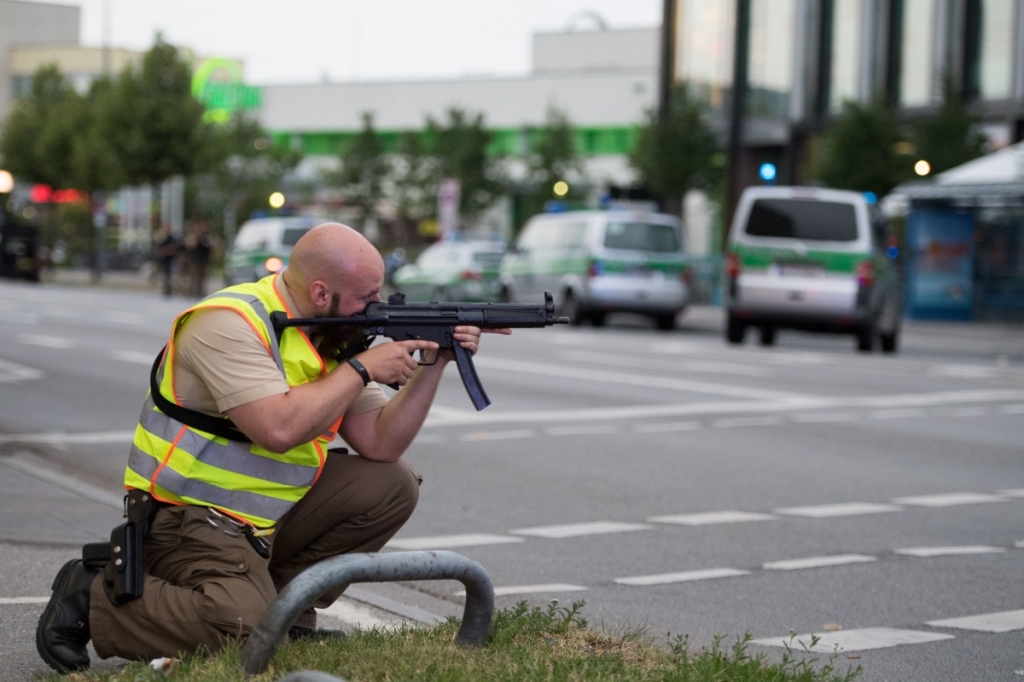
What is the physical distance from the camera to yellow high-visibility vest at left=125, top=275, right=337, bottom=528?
191 inches

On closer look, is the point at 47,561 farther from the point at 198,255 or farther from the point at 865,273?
the point at 198,255

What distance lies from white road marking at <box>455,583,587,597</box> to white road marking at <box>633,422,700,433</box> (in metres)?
5.89

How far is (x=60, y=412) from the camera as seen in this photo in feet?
42.4

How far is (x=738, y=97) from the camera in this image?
44.8 metres

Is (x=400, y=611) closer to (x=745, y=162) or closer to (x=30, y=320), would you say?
(x=30, y=320)

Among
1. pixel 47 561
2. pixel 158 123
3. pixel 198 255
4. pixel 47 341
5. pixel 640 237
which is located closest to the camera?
pixel 47 561

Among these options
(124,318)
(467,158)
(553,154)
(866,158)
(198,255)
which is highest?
(553,154)

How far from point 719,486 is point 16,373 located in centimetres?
868

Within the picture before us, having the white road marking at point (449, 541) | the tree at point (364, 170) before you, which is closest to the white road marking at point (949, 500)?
the white road marking at point (449, 541)

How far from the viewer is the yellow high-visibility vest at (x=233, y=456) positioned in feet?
15.9

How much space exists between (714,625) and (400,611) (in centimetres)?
117

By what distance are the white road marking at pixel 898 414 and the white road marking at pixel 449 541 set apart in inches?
268

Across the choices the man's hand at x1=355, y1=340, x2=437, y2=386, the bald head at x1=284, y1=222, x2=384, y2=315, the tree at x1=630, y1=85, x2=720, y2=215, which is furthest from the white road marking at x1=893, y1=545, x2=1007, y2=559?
the tree at x1=630, y1=85, x2=720, y2=215

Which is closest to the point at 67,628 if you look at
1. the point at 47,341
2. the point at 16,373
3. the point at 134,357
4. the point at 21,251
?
the point at 16,373
